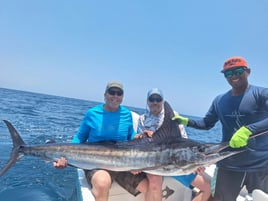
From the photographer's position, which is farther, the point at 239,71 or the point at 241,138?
the point at 239,71

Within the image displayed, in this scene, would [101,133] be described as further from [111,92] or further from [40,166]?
[40,166]

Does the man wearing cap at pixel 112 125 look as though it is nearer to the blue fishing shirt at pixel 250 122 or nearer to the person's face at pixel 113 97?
the person's face at pixel 113 97

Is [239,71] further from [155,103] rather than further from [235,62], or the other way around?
[155,103]

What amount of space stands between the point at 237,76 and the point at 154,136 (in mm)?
972

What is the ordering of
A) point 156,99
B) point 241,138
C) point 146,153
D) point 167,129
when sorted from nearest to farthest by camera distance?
point 241,138, point 146,153, point 167,129, point 156,99

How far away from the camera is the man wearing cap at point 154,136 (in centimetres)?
252

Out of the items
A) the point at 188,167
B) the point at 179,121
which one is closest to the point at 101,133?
the point at 179,121

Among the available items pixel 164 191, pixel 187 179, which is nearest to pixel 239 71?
pixel 187 179

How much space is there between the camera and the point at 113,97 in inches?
114

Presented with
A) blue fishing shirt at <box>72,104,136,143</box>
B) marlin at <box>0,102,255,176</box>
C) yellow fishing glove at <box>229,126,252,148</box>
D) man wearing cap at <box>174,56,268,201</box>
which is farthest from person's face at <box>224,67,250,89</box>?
blue fishing shirt at <box>72,104,136,143</box>

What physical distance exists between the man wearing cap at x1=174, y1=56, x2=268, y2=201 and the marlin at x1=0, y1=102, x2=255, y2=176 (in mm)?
220

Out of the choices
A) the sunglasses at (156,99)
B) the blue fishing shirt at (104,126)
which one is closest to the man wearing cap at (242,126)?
the sunglasses at (156,99)

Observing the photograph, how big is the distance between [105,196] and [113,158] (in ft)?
1.21

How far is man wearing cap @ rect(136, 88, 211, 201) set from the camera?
99.3 inches
